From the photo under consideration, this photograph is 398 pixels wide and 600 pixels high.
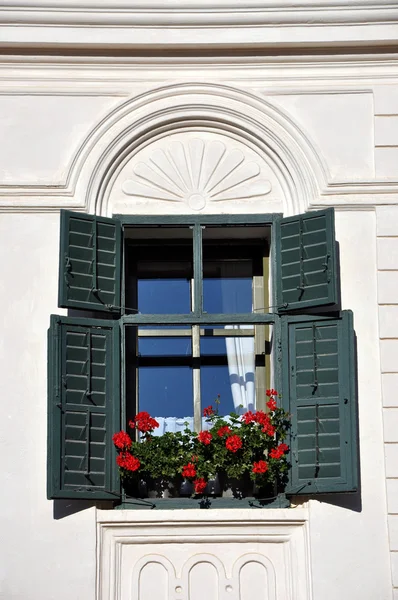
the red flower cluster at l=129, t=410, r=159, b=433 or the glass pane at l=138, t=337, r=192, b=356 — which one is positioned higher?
the glass pane at l=138, t=337, r=192, b=356

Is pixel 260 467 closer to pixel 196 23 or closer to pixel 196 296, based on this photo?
pixel 196 296

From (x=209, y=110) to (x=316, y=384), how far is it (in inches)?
84.6

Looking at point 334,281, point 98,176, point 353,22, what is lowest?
point 334,281

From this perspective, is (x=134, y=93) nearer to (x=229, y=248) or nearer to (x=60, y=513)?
(x=229, y=248)

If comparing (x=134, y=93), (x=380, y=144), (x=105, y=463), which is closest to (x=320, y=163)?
(x=380, y=144)

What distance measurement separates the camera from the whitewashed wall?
34.2 feet

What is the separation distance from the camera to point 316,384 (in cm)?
1065

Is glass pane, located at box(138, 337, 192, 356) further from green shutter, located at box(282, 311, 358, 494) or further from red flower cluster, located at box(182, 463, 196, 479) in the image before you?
red flower cluster, located at box(182, 463, 196, 479)

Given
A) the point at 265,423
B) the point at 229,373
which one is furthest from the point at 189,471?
the point at 229,373

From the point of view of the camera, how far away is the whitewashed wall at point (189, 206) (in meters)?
10.4

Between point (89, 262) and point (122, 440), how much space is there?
126 centimetres

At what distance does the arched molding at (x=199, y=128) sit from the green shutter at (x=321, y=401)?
3.15 ft

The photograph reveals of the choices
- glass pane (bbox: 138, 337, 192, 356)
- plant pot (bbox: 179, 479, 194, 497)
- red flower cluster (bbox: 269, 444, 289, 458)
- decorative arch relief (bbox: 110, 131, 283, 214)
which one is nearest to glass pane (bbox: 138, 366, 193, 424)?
glass pane (bbox: 138, 337, 192, 356)

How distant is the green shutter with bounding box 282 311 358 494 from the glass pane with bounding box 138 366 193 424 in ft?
2.72
